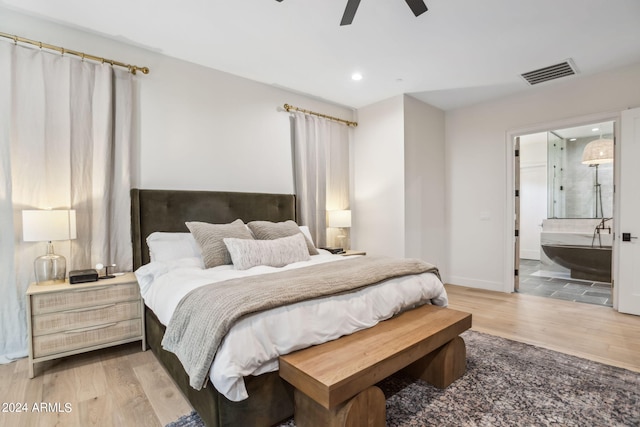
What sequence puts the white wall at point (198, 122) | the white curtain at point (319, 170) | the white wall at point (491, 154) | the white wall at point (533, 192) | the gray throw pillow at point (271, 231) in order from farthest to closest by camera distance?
the white wall at point (533, 192) → the white curtain at point (319, 170) → the white wall at point (491, 154) → the gray throw pillow at point (271, 231) → the white wall at point (198, 122)

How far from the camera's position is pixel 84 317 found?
240 centimetres

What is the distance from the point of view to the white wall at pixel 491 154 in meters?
3.74

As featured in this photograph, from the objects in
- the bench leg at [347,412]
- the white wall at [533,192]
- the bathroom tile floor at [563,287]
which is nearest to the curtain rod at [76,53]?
the bench leg at [347,412]

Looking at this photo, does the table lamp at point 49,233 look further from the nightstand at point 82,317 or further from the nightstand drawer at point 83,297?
the nightstand drawer at point 83,297

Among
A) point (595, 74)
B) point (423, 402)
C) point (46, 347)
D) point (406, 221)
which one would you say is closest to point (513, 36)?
point (595, 74)

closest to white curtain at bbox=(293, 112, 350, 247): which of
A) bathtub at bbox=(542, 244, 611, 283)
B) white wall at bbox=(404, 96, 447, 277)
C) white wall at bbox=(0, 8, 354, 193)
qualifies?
white wall at bbox=(0, 8, 354, 193)

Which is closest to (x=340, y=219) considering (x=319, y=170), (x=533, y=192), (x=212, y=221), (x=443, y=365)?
(x=319, y=170)

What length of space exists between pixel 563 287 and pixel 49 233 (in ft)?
20.2

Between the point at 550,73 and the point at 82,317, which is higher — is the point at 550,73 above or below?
above

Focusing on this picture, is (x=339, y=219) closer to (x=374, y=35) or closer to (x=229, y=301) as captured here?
(x=374, y=35)

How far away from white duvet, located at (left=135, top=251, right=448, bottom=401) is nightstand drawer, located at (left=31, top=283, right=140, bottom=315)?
0.15 metres

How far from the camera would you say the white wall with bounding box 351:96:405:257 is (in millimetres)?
4352

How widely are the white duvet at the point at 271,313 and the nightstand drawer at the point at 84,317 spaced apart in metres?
0.23

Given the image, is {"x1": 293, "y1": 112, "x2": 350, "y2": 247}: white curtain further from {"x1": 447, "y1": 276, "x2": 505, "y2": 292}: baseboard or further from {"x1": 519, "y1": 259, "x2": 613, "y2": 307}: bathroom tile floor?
{"x1": 519, "y1": 259, "x2": 613, "y2": 307}: bathroom tile floor
